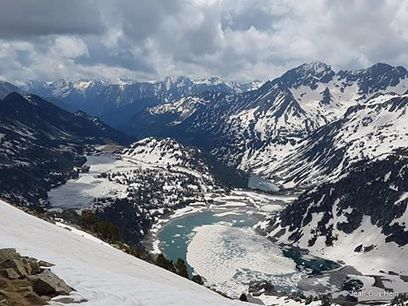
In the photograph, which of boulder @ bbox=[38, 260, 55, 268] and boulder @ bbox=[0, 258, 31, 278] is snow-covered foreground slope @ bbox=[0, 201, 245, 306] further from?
boulder @ bbox=[0, 258, 31, 278]

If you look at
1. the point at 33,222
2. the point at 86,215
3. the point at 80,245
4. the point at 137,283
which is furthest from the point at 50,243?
the point at 86,215

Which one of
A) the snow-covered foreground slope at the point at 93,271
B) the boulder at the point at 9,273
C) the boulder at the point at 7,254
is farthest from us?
the boulder at the point at 7,254

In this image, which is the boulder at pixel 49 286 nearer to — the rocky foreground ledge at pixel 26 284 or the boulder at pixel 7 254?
the rocky foreground ledge at pixel 26 284

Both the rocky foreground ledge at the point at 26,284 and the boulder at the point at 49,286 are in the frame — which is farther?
the boulder at the point at 49,286

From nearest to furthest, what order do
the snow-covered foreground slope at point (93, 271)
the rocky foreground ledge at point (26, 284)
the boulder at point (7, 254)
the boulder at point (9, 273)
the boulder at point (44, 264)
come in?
1. the rocky foreground ledge at point (26, 284)
2. the boulder at point (9, 273)
3. the snow-covered foreground slope at point (93, 271)
4. the boulder at point (7, 254)
5. the boulder at point (44, 264)

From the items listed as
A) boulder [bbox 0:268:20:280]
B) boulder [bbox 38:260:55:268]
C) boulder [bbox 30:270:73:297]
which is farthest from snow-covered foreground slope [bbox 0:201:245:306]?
boulder [bbox 0:268:20:280]

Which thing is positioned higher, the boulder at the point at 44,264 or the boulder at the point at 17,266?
the boulder at the point at 44,264

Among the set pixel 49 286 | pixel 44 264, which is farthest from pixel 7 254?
pixel 49 286

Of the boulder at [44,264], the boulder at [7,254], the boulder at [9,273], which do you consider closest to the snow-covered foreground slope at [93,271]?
the boulder at [44,264]
